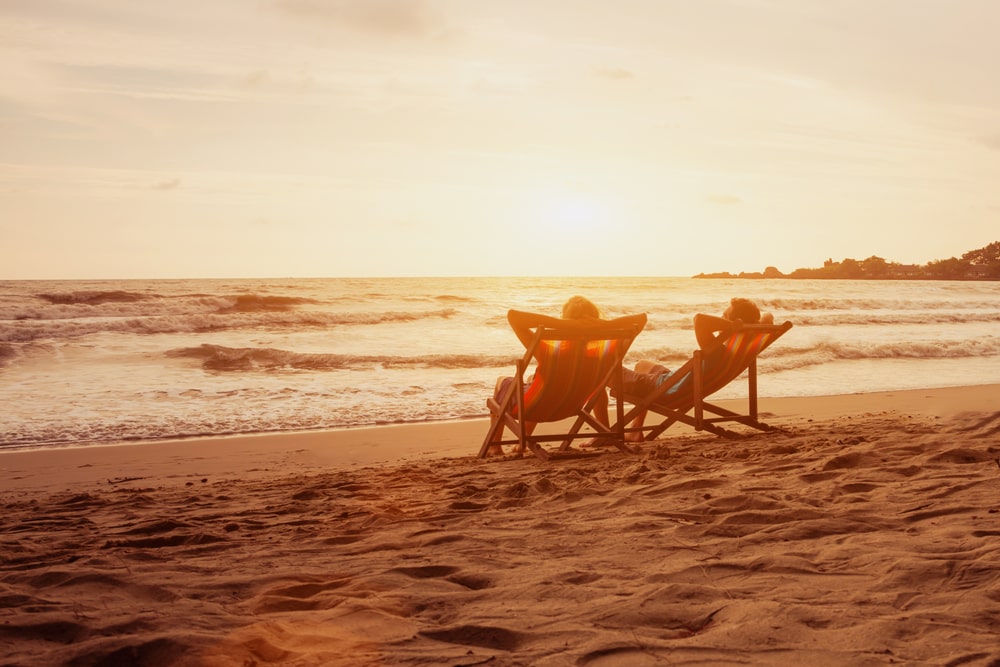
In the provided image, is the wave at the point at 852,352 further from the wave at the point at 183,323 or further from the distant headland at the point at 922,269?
the distant headland at the point at 922,269

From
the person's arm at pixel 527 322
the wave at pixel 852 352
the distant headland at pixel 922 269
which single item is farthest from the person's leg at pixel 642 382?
the distant headland at pixel 922 269

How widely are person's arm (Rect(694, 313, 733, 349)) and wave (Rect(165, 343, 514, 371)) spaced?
24.8 feet

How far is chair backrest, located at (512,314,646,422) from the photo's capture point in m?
6.76

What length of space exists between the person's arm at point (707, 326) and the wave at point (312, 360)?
24.8 feet

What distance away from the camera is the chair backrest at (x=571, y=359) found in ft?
22.2

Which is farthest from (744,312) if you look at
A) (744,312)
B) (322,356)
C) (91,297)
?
(91,297)

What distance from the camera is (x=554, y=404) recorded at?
281 inches

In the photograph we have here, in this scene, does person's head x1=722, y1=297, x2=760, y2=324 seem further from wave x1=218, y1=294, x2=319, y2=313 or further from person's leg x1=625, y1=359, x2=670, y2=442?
wave x1=218, y1=294, x2=319, y2=313

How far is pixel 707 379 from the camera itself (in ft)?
24.8

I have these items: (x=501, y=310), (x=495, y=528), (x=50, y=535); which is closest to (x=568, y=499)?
(x=495, y=528)

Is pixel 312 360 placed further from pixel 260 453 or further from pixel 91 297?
pixel 91 297

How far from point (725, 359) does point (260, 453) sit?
4089 millimetres

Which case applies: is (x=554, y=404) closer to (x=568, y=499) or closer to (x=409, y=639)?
(x=568, y=499)

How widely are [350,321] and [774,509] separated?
856 inches
